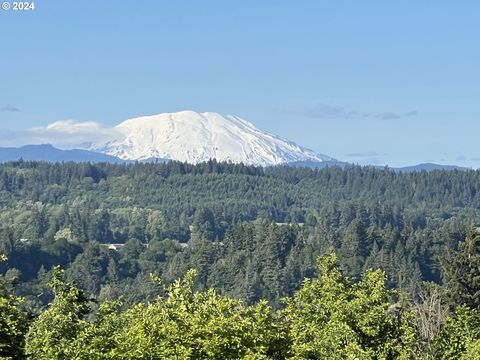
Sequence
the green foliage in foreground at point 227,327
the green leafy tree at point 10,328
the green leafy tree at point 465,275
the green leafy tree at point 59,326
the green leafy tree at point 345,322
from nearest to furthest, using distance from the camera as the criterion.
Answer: the green foliage in foreground at point 227,327
the green leafy tree at point 59,326
the green leafy tree at point 10,328
the green leafy tree at point 345,322
the green leafy tree at point 465,275

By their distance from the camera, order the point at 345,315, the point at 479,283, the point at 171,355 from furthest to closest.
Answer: the point at 479,283 → the point at 345,315 → the point at 171,355

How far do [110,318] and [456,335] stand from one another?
58.5 feet

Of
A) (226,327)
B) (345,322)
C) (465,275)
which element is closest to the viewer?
(226,327)

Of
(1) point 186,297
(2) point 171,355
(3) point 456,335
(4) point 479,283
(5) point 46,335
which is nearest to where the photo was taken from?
(2) point 171,355

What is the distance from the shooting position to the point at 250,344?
38969 millimetres

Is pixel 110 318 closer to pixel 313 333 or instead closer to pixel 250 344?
pixel 250 344

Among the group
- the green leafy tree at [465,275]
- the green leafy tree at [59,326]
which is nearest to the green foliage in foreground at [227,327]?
the green leafy tree at [59,326]

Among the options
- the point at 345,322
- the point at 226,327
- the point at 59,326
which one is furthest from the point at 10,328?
the point at 345,322

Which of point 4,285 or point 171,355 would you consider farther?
point 4,285

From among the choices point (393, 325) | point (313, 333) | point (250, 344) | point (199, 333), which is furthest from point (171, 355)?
point (393, 325)

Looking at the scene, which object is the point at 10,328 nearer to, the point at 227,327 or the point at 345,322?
the point at 227,327

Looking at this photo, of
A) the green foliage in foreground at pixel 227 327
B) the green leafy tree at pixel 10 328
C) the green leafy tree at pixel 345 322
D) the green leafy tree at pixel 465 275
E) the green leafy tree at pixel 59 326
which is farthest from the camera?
the green leafy tree at pixel 465 275

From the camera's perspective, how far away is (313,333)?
45938 mm

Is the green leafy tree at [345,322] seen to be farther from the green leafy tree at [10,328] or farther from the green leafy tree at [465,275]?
the green leafy tree at [465,275]
